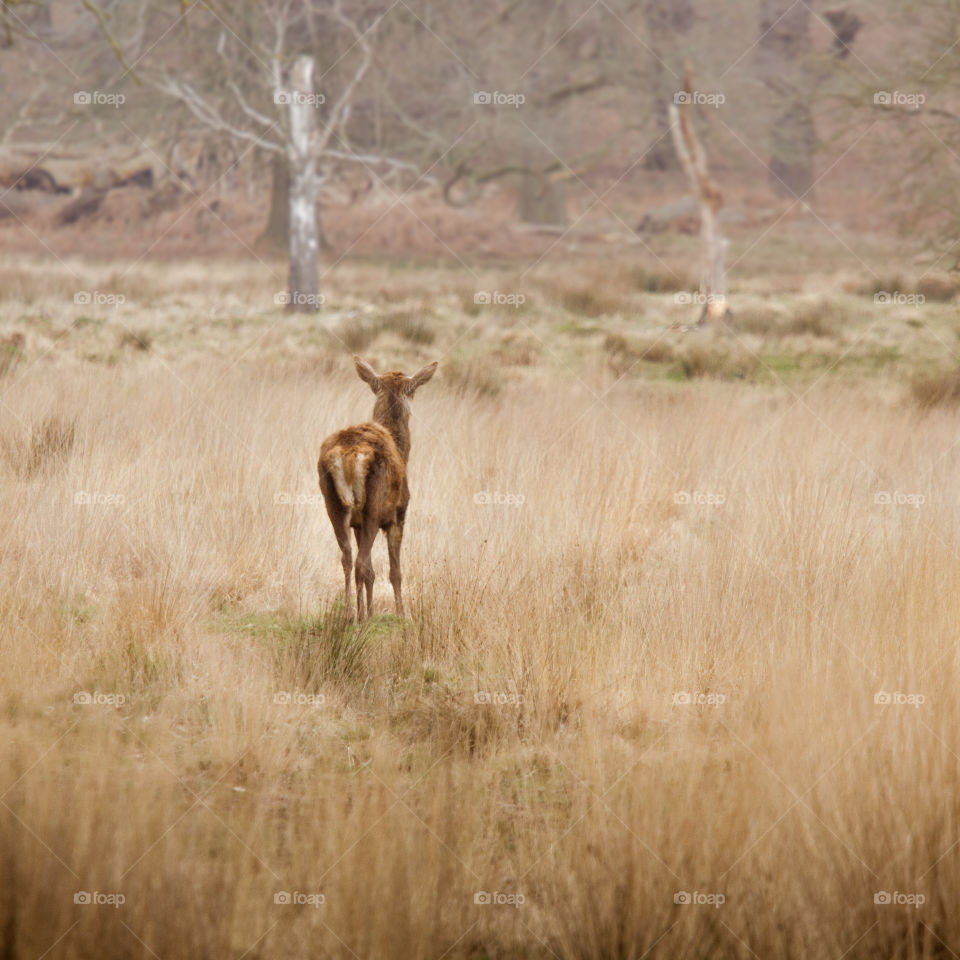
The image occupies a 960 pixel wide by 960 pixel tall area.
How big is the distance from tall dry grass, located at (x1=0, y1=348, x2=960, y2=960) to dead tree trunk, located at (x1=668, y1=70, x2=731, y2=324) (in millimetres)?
9233

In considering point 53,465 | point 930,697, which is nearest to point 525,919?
point 930,697

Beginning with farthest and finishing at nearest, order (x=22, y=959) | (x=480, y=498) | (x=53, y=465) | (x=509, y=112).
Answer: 1. (x=509, y=112)
2. (x=53, y=465)
3. (x=480, y=498)
4. (x=22, y=959)

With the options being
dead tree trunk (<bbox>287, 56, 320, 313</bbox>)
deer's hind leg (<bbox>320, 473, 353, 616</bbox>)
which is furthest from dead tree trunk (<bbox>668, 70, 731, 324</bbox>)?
deer's hind leg (<bbox>320, 473, 353, 616</bbox>)

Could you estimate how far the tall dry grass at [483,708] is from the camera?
3.04 m

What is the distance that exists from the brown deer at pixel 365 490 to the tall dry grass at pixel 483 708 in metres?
0.27

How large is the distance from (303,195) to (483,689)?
580 inches

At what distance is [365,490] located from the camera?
4.40 meters

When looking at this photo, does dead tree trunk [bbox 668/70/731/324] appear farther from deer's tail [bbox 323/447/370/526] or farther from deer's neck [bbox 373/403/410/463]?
deer's tail [bbox 323/447/370/526]

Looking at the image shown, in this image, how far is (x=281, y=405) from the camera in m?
8.57

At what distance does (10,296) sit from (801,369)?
36.2 ft

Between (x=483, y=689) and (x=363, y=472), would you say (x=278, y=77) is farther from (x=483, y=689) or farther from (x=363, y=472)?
(x=483, y=689)

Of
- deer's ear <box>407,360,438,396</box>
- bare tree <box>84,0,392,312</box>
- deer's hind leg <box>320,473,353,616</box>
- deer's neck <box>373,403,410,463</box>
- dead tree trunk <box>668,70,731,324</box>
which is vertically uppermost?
bare tree <box>84,0,392,312</box>

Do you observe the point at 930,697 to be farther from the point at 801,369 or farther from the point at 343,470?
the point at 801,369

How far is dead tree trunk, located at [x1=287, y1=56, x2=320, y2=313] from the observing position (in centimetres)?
1706
